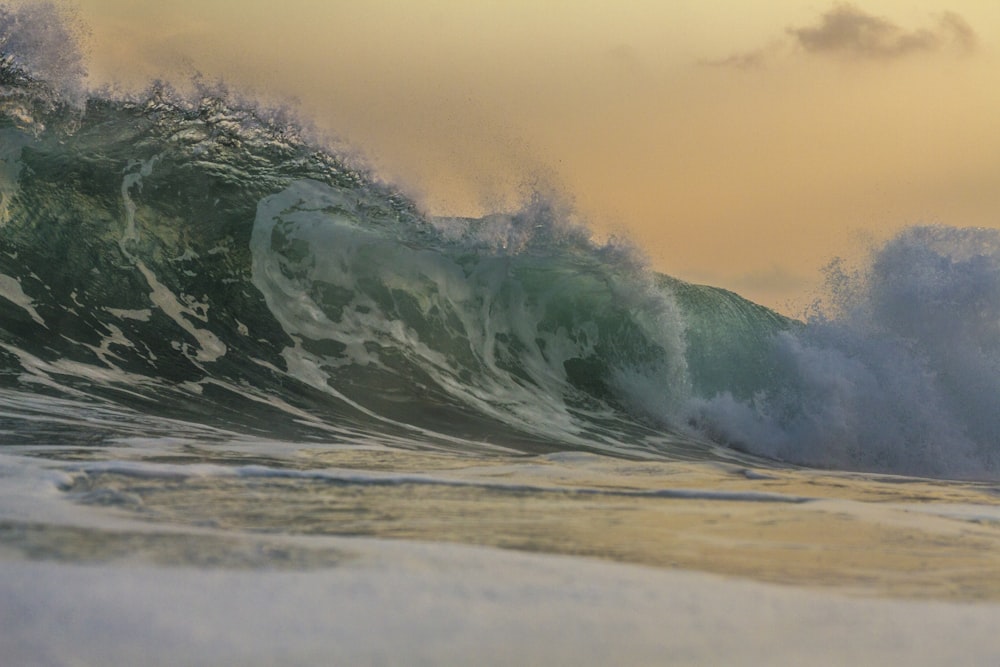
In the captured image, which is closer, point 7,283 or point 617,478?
point 617,478

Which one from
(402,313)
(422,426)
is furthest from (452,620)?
(402,313)

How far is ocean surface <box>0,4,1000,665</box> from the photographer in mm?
2625

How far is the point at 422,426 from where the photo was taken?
27.3 ft

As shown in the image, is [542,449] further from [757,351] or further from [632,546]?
[757,351]

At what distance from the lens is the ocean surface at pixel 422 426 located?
2625mm

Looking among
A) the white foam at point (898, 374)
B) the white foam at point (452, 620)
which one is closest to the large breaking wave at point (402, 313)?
the white foam at point (898, 374)

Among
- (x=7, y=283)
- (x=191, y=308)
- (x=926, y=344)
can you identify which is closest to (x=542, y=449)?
(x=191, y=308)

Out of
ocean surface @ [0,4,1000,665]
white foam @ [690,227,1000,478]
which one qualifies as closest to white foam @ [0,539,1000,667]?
ocean surface @ [0,4,1000,665]

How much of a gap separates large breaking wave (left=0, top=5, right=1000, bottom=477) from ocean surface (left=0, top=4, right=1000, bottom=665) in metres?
0.04

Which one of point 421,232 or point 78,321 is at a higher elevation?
point 421,232

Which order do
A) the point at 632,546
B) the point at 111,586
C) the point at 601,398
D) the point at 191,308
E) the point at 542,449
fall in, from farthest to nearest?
the point at 601,398, the point at 191,308, the point at 542,449, the point at 632,546, the point at 111,586

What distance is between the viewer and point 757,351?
41.8 ft

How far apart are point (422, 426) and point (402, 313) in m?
2.89

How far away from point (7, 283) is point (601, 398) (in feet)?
18.4
